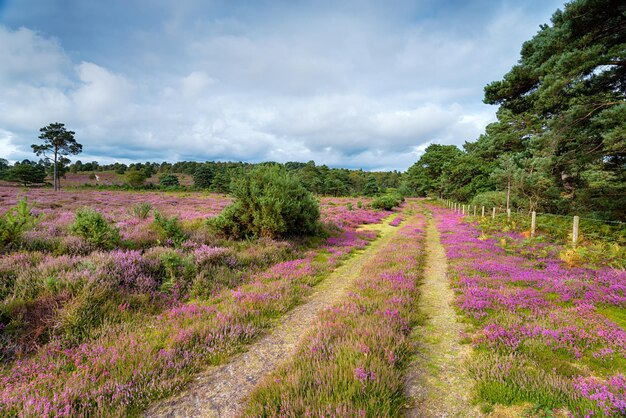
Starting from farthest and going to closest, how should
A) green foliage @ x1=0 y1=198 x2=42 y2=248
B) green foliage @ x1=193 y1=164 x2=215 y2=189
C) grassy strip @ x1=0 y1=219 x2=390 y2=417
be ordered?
green foliage @ x1=193 y1=164 x2=215 y2=189 < green foliage @ x1=0 y1=198 x2=42 y2=248 < grassy strip @ x1=0 y1=219 x2=390 y2=417

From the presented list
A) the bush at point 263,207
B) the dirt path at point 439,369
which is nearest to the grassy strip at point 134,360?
the dirt path at point 439,369

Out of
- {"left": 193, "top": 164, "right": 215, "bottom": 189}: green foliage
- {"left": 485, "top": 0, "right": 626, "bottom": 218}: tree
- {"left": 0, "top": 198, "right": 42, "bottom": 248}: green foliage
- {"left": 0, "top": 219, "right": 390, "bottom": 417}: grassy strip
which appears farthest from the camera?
{"left": 193, "top": 164, "right": 215, "bottom": 189}: green foliage

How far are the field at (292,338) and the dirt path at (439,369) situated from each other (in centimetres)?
3

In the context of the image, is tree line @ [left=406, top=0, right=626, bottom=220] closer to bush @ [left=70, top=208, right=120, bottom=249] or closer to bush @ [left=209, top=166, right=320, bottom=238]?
bush @ [left=209, top=166, right=320, bottom=238]

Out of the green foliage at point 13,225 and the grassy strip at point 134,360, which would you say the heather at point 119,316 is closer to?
the grassy strip at point 134,360

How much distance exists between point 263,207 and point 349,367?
8.81m

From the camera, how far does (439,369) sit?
3.89 m

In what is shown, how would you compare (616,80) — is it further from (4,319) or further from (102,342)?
(4,319)

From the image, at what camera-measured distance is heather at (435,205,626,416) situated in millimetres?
3152

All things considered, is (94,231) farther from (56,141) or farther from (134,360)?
(56,141)

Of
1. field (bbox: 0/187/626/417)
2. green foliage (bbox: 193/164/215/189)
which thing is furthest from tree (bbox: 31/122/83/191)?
field (bbox: 0/187/626/417)

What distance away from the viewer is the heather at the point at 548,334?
3.15m

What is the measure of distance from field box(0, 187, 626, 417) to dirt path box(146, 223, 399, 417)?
26mm

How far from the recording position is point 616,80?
11.4 metres
